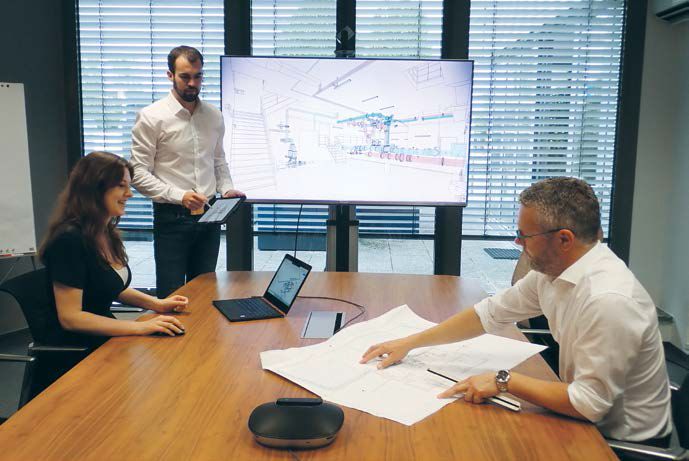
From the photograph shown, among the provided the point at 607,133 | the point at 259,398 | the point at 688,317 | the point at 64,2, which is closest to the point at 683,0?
the point at 607,133

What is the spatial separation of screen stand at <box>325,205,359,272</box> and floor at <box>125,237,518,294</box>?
413 millimetres

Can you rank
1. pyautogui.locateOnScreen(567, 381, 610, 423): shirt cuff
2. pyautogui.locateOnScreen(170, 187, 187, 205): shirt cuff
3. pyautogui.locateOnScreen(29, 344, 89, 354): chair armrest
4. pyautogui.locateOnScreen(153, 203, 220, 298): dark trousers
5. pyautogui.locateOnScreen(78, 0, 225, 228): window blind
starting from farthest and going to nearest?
pyautogui.locateOnScreen(78, 0, 225, 228): window blind
pyautogui.locateOnScreen(153, 203, 220, 298): dark trousers
pyautogui.locateOnScreen(170, 187, 187, 205): shirt cuff
pyautogui.locateOnScreen(29, 344, 89, 354): chair armrest
pyautogui.locateOnScreen(567, 381, 610, 423): shirt cuff

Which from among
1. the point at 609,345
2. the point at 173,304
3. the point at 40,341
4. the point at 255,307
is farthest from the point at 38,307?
the point at 609,345

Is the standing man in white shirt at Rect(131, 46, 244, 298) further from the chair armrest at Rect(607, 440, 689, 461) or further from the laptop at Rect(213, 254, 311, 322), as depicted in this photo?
the chair armrest at Rect(607, 440, 689, 461)

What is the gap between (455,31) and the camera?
3701 mm

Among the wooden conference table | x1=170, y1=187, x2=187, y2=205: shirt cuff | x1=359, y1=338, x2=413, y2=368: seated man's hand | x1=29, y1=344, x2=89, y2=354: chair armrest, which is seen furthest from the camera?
x1=170, y1=187, x2=187, y2=205: shirt cuff

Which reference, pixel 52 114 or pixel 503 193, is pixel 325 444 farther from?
pixel 52 114

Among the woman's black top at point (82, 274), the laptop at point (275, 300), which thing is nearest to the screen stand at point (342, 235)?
the laptop at point (275, 300)

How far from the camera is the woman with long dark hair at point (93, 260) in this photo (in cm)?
176

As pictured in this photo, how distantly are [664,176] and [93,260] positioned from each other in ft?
11.3

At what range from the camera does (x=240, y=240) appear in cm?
392

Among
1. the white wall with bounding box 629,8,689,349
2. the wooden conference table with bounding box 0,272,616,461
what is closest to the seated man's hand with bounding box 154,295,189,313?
the wooden conference table with bounding box 0,272,616,461

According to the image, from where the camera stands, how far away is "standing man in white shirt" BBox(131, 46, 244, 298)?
2822 millimetres

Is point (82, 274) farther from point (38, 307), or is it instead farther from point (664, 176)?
point (664, 176)
